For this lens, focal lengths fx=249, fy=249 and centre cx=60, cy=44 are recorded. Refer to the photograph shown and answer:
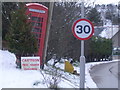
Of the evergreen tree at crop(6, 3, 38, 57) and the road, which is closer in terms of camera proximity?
the evergreen tree at crop(6, 3, 38, 57)

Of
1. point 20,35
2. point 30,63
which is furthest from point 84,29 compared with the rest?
point 20,35

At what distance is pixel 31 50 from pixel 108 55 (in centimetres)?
3697

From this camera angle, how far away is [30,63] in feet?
32.3

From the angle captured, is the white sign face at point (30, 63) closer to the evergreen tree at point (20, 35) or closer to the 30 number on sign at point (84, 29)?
the evergreen tree at point (20, 35)

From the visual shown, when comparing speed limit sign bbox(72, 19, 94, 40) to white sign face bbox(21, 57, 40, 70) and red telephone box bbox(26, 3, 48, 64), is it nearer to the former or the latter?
white sign face bbox(21, 57, 40, 70)

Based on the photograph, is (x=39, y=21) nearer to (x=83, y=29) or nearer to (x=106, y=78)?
(x=83, y=29)

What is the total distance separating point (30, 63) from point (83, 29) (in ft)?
8.77

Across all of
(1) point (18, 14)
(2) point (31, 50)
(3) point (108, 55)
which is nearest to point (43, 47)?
(2) point (31, 50)

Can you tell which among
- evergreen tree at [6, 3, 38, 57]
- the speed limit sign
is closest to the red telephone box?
evergreen tree at [6, 3, 38, 57]

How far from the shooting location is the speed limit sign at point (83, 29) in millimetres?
8555

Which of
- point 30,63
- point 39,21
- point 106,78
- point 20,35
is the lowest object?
point 106,78

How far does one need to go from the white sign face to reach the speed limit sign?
216 cm

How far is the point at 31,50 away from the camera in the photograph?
10656 millimetres

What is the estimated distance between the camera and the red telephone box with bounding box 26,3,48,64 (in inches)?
470
